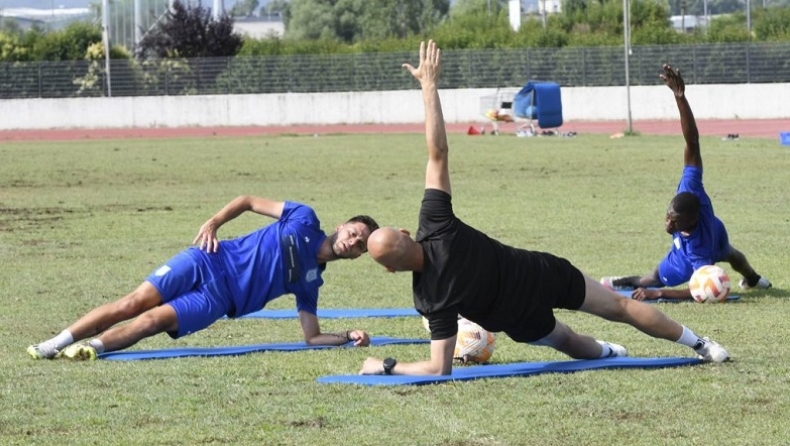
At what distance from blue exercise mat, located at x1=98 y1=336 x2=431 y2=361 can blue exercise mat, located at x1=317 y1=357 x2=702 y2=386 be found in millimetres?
1216

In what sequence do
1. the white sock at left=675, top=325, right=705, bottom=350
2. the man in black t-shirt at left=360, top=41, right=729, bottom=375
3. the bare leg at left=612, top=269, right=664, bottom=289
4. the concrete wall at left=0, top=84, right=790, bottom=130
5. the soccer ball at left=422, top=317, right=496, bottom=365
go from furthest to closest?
the concrete wall at left=0, top=84, right=790, bottom=130, the bare leg at left=612, top=269, right=664, bottom=289, the soccer ball at left=422, top=317, right=496, bottom=365, the white sock at left=675, top=325, right=705, bottom=350, the man in black t-shirt at left=360, top=41, right=729, bottom=375

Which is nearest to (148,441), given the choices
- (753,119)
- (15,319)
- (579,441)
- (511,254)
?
(579,441)

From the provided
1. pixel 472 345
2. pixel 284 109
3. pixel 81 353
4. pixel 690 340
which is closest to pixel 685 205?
pixel 690 340

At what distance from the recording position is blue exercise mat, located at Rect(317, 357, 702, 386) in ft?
28.5

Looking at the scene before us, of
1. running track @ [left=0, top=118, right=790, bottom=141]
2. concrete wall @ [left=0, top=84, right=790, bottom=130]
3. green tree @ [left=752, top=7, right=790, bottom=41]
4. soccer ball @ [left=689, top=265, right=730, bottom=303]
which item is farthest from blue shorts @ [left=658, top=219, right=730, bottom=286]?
green tree @ [left=752, top=7, right=790, bottom=41]

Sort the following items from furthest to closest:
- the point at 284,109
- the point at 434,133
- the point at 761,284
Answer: the point at 284,109
the point at 761,284
the point at 434,133

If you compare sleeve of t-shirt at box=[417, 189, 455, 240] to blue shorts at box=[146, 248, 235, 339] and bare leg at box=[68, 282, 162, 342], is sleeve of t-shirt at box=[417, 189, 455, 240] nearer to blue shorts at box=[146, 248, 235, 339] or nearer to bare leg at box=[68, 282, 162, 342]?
blue shorts at box=[146, 248, 235, 339]

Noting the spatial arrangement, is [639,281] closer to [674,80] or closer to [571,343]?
[674,80]

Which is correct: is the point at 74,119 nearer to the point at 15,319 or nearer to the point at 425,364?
the point at 15,319

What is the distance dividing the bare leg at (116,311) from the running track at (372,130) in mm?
36257

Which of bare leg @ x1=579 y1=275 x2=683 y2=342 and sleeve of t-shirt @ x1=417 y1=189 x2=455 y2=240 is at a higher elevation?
sleeve of t-shirt @ x1=417 y1=189 x2=455 y2=240

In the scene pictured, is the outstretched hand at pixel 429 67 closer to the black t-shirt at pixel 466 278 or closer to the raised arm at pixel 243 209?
the black t-shirt at pixel 466 278

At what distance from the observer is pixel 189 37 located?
66562 mm

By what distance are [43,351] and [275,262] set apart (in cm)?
172
